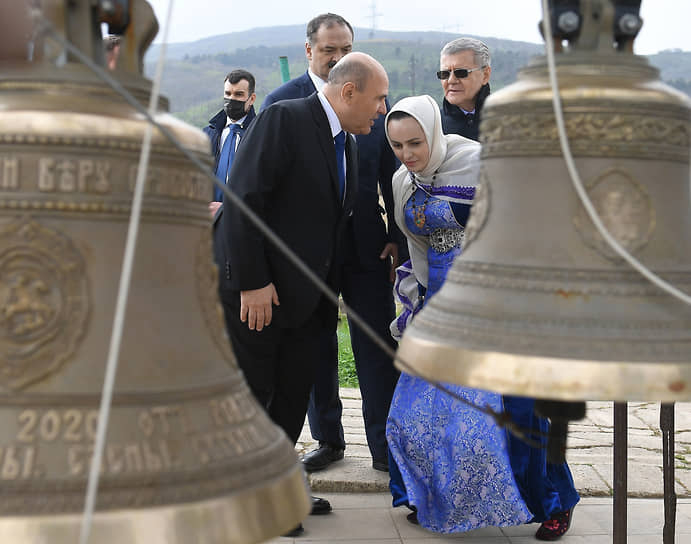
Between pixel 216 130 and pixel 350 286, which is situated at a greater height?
pixel 216 130

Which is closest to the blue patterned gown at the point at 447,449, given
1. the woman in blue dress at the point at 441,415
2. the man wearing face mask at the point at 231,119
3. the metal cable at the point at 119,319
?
the woman in blue dress at the point at 441,415

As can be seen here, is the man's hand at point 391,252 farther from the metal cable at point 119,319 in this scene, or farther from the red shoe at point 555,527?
the metal cable at point 119,319

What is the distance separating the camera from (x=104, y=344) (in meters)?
1.32

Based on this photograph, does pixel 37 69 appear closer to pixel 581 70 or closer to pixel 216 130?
pixel 581 70

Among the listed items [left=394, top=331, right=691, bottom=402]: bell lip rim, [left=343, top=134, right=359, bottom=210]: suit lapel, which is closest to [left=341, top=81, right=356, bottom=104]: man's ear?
[left=343, top=134, right=359, bottom=210]: suit lapel

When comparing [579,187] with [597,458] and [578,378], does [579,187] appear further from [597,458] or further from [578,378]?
[597,458]

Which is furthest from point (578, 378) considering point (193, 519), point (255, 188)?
point (255, 188)

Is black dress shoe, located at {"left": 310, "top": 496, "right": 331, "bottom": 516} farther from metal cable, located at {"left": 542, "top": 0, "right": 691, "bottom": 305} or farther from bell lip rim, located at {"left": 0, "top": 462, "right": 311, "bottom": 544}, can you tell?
bell lip rim, located at {"left": 0, "top": 462, "right": 311, "bottom": 544}

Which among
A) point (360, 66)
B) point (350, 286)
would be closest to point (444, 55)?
point (360, 66)

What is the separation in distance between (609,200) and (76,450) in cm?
99

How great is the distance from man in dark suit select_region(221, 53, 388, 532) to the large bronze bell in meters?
2.55

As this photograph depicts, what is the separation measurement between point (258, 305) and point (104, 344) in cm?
280

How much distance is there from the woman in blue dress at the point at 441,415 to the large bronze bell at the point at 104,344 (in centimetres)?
279

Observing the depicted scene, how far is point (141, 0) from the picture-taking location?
1.53 metres
